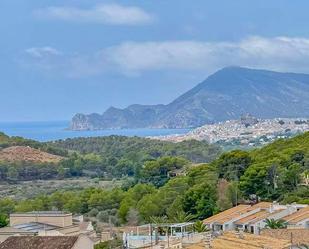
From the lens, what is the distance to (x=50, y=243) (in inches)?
1165

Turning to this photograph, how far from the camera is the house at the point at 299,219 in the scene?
1367 inches

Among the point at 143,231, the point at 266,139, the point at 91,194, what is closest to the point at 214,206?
the point at 143,231

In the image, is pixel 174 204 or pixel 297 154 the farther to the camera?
pixel 297 154

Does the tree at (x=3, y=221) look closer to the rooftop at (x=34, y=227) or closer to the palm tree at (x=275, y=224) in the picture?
the rooftop at (x=34, y=227)

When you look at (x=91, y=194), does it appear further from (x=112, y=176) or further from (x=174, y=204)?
(x=112, y=176)

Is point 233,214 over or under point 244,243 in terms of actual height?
over

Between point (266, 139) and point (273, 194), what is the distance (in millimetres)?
126163

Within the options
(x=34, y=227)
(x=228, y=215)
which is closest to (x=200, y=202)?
(x=228, y=215)

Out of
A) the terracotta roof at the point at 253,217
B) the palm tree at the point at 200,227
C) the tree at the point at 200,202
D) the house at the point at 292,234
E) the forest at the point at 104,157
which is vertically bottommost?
the house at the point at 292,234

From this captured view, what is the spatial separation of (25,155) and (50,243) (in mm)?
70572

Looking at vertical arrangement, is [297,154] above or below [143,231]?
above

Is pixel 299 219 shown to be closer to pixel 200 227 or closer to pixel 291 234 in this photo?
pixel 200 227

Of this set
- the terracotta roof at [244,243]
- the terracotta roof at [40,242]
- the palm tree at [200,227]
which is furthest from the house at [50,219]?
the terracotta roof at [244,243]

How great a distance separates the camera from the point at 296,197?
43438 mm
